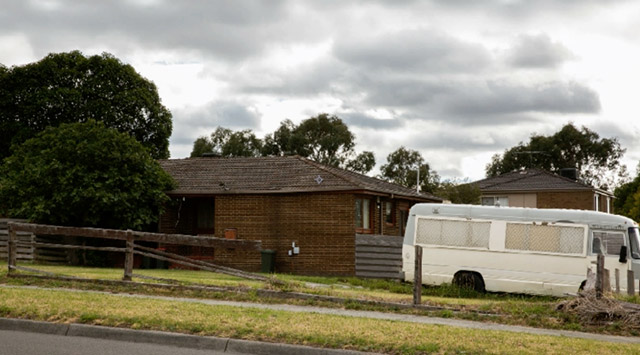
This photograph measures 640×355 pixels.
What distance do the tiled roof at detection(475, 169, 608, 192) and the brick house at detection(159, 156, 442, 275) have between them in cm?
2457

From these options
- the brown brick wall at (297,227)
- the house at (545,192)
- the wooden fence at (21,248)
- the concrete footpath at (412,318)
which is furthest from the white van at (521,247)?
the house at (545,192)

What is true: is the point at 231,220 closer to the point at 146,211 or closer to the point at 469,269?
the point at 146,211

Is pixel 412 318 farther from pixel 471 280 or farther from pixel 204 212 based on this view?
pixel 204 212

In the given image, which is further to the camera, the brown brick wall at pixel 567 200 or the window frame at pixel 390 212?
the brown brick wall at pixel 567 200

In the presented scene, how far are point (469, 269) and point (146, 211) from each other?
48.3 ft

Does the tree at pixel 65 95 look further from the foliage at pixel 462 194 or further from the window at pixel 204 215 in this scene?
the foliage at pixel 462 194

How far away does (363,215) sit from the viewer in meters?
31.0

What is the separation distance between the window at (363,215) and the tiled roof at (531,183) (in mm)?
28835

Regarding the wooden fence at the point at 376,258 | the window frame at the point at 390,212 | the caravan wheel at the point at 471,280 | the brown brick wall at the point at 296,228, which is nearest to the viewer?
the caravan wheel at the point at 471,280

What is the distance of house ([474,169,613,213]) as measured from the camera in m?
55.9

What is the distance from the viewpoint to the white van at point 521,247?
21328mm

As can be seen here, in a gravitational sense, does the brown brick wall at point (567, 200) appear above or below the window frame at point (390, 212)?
above

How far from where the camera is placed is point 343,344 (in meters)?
10.4

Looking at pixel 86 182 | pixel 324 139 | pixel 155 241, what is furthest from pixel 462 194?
pixel 155 241
